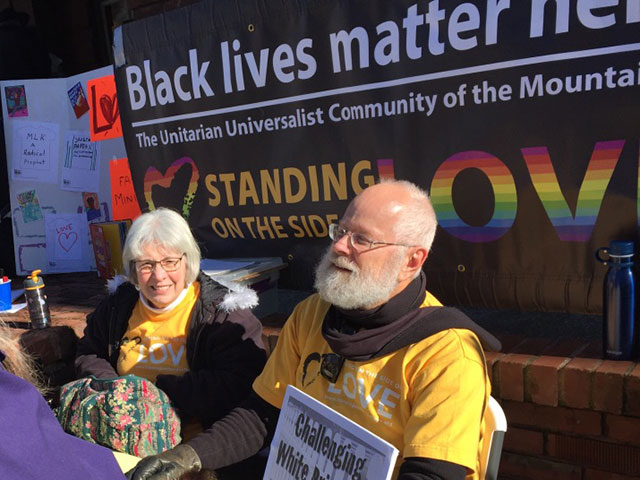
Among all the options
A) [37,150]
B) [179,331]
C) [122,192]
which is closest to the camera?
[179,331]

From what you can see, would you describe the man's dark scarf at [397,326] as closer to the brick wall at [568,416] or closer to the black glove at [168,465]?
the brick wall at [568,416]

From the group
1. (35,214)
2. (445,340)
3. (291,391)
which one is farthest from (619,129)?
(35,214)

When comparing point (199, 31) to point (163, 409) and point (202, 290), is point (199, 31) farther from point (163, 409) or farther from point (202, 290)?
point (163, 409)

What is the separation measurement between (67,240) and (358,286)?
12.7 ft

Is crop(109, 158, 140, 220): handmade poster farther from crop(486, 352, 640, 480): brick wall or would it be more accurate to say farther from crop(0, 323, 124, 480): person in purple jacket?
crop(0, 323, 124, 480): person in purple jacket

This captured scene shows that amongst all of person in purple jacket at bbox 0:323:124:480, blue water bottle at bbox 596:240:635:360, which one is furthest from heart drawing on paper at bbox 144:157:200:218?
person in purple jacket at bbox 0:323:124:480

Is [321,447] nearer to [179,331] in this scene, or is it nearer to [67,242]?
[179,331]

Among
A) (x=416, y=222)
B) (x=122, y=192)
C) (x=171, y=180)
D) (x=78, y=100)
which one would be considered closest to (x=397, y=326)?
(x=416, y=222)

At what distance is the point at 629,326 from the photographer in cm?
210

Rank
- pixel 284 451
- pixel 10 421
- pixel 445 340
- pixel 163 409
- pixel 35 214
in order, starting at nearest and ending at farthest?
pixel 10 421 < pixel 445 340 < pixel 284 451 < pixel 163 409 < pixel 35 214

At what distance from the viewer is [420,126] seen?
2639mm

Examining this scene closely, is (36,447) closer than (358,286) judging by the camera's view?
Yes

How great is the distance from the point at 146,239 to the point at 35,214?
3086mm

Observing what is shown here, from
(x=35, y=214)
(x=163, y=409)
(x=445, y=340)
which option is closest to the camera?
(x=445, y=340)
